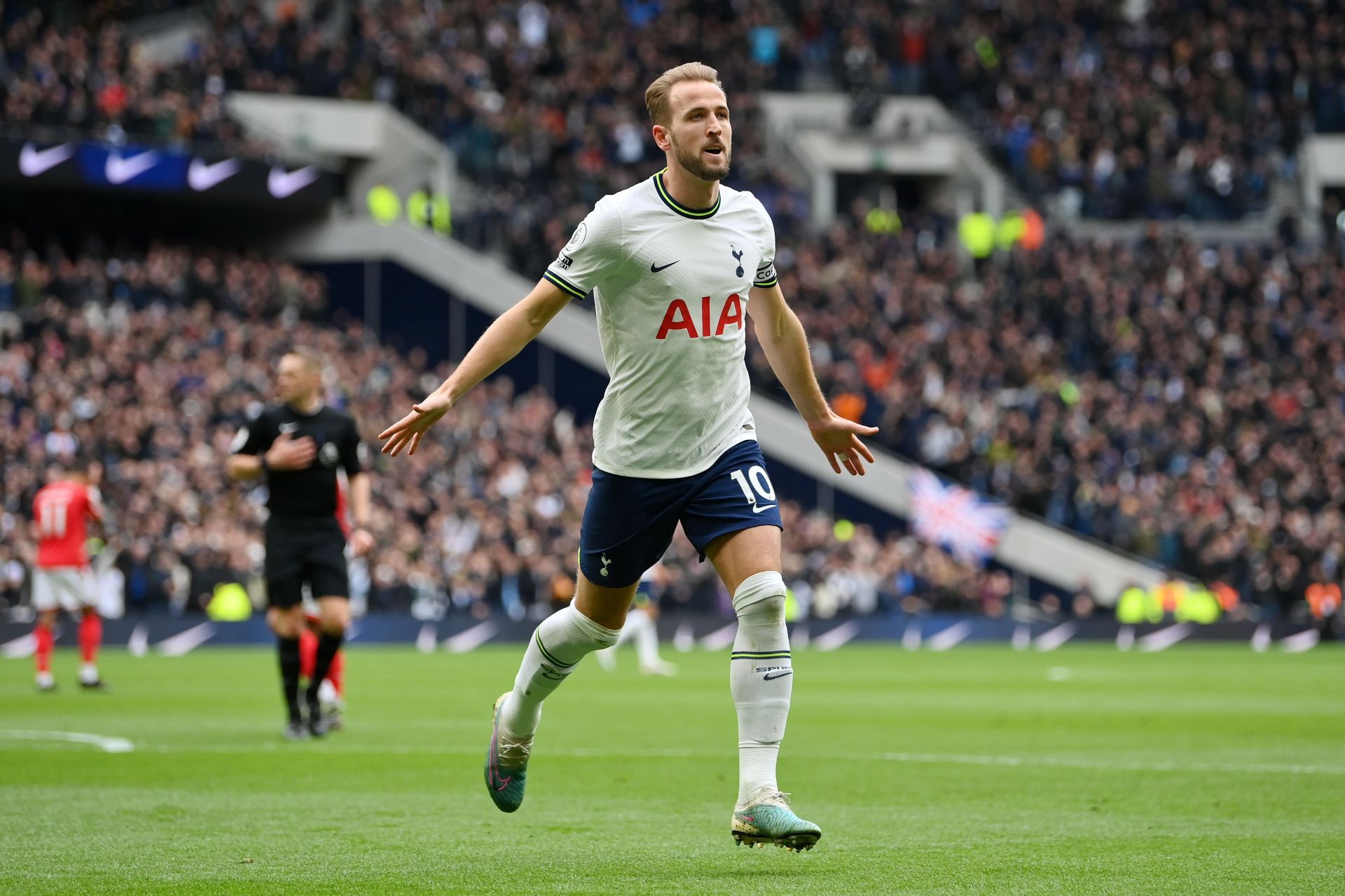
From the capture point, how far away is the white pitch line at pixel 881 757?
36.0 ft

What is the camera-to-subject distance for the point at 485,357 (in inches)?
265

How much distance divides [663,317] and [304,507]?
579 cm

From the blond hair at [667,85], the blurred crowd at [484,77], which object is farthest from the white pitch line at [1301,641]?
the blond hair at [667,85]

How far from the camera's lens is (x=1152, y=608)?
36.4m

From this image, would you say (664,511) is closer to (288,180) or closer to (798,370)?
(798,370)

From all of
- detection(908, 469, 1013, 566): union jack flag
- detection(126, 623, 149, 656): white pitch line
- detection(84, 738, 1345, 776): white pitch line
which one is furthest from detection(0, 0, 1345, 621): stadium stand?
detection(84, 738, 1345, 776): white pitch line

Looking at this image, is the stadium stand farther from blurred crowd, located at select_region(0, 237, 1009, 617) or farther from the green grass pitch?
the green grass pitch

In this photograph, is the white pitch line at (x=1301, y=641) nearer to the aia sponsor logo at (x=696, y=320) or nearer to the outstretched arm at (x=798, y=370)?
the outstretched arm at (x=798, y=370)

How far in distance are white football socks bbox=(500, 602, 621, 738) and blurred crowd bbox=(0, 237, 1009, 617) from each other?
21830 mm

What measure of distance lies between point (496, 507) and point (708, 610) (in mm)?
4273

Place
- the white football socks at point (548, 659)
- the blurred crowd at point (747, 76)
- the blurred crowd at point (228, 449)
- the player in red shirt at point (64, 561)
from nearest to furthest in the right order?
1. the white football socks at point (548, 659)
2. the player in red shirt at point (64, 561)
3. the blurred crowd at point (228, 449)
4. the blurred crowd at point (747, 76)

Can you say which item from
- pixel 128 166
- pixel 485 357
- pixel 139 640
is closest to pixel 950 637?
pixel 139 640

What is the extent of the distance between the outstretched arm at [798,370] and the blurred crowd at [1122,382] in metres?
29.8

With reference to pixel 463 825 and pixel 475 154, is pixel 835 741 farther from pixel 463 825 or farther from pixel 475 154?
pixel 475 154
